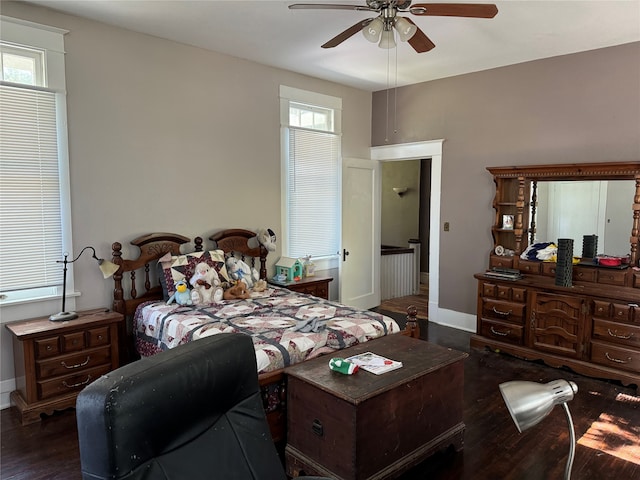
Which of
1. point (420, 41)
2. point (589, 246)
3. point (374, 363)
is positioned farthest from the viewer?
point (589, 246)

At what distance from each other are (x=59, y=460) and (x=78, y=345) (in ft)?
2.73

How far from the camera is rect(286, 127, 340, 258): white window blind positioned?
16.9 ft

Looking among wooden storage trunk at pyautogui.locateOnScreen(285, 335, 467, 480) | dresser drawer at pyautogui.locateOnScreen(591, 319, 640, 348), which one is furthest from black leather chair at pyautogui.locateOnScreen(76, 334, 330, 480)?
dresser drawer at pyautogui.locateOnScreen(591, 319, 640, 348)

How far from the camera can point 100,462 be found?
111cm

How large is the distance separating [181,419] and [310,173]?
425 cm

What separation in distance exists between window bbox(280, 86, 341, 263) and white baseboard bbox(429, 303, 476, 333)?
145 cm

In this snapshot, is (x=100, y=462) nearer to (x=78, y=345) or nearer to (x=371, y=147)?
(x=78, y=345)

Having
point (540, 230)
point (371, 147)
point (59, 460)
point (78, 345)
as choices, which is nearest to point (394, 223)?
point (371, 147)

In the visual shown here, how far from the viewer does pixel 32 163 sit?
3309mm

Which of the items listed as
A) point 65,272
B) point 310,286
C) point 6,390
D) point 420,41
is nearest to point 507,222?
point 310,286

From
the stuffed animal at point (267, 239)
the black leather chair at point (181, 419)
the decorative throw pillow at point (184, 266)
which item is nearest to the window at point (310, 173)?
Result: the stuffed animal at point (267, 239)

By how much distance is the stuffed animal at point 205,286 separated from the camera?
3715 mm

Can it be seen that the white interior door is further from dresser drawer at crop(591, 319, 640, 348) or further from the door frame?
dresser drawer at crop(591, 319, 640, 348)

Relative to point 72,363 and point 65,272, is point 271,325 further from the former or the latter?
point 65,272
